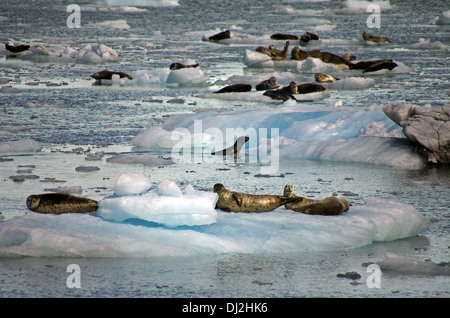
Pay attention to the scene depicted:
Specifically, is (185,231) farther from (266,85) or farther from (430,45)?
(430,45)

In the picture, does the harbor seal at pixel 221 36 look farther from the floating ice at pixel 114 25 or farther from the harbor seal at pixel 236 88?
the harbor seal at pixel 236 88

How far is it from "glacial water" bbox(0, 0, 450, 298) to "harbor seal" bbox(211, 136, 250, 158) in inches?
3.4

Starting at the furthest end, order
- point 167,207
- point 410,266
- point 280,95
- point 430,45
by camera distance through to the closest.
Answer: point 430,45, point 280,95, point 167,207, point 410,266

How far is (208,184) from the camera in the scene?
17.0ft

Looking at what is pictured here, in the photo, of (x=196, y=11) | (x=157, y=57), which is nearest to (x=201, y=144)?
(x=157, y=57)

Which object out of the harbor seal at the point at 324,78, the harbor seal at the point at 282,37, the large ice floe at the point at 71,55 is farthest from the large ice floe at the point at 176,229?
the harbor seal at the point at 282,37

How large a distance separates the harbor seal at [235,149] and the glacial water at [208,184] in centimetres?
9

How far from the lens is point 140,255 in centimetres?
360

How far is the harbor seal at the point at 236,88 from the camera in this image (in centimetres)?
995

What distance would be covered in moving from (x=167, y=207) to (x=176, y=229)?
0.45 ft

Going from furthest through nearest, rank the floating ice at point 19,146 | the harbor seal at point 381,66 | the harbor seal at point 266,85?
the harbor seal at point 381,66 < the harbor seal at point 266,85 < the floating ice at point 19,146

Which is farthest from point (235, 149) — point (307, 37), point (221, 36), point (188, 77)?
point (221, 36)
